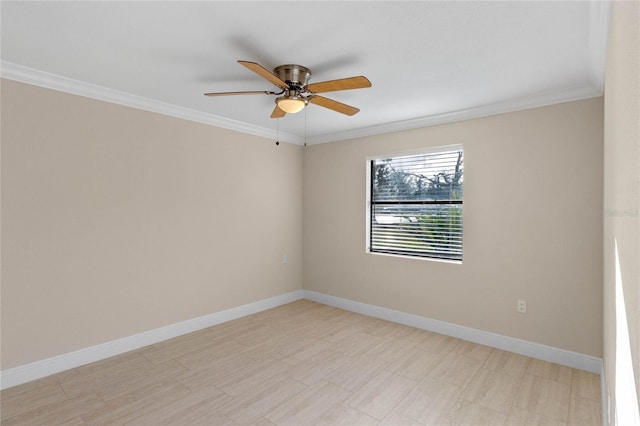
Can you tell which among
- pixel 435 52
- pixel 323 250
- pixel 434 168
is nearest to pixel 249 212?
pixel 323 250

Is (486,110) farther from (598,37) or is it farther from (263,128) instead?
(263,128)

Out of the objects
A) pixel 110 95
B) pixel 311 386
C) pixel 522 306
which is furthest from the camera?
pixel 522 306

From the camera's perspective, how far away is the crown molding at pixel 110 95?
8.49 feet

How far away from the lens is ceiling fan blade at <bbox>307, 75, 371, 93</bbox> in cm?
212

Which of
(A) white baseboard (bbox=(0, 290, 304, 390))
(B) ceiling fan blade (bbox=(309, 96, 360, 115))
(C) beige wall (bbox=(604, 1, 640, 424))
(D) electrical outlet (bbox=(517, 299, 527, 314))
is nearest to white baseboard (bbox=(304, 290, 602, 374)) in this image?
(D) electrical outlet (bbox=(517, 299, 527, 314))

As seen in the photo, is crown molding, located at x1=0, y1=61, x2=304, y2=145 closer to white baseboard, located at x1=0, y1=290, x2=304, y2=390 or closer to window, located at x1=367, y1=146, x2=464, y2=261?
window, located at x1=367, y1=146, x2=464, y2=261

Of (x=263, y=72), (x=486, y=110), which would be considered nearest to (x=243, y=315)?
(x=263, y=72)

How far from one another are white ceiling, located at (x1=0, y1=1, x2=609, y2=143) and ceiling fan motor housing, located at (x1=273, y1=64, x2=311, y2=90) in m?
0.06

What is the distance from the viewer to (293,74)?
8.08 feet

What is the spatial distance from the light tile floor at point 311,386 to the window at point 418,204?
1088 mm

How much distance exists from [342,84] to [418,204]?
220 centimetres

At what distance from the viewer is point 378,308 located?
424cm

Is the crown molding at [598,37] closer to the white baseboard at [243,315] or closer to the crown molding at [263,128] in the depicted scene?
the crown molding at [263,128]

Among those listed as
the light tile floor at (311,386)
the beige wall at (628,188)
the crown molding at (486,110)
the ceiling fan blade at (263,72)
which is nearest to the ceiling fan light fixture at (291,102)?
the ceiling fan blade at (263,72)
